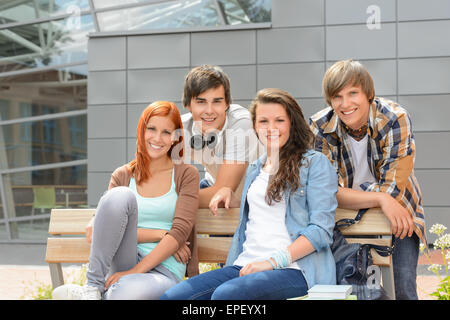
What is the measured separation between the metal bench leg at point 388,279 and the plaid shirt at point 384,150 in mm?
277

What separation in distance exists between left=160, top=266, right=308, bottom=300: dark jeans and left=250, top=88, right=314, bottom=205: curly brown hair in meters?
0.45

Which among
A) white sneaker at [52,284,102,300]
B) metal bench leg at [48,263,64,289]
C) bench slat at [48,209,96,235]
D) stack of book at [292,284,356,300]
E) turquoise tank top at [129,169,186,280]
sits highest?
turquoise tank top at [129,169,186,280]

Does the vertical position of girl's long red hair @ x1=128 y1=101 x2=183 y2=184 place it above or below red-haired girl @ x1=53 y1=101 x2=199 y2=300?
above

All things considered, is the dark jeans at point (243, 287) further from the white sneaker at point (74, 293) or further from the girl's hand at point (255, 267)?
the white sneaker at point (74, 293)

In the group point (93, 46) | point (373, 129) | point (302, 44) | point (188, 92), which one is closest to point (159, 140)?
point (188, 92)

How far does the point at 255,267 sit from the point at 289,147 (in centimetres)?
73

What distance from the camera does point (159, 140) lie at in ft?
10.4

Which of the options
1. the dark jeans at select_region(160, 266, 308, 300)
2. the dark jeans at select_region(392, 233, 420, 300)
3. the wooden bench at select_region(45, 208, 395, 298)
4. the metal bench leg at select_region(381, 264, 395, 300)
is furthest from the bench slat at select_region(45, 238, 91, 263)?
the dark jeans at select_region(392, 233, 420, 300)

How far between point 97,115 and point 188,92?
303 inches

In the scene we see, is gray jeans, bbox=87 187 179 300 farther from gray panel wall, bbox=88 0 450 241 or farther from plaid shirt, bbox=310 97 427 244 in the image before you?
gray panel wall, bbox=88 0 450 241

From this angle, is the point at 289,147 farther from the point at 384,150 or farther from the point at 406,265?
the point at 406,265

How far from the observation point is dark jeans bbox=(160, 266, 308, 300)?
8.27 ft

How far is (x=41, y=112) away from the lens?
1155cm

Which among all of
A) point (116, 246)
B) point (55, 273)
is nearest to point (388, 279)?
point (116, 246)
